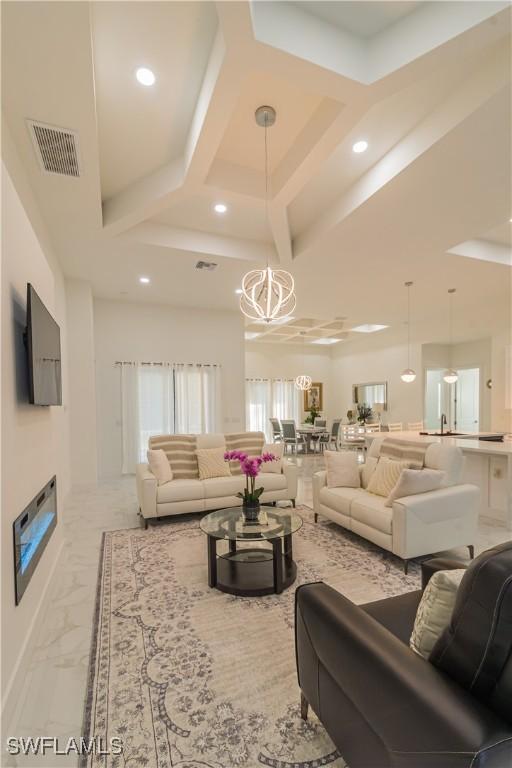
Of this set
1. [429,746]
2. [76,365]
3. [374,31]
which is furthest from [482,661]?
[76,365]

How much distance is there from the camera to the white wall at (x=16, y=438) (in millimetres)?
1686

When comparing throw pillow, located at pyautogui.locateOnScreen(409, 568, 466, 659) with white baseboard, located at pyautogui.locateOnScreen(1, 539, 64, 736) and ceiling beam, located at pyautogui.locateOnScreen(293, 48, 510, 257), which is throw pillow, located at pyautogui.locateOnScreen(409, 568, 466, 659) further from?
ceiling beam, located at pyautogui.locateOnScreen(293, 48, 510, 257)

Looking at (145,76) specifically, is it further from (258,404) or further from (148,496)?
(258,404)

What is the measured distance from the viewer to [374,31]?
7.29ft

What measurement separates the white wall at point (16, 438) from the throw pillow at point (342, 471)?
271cm

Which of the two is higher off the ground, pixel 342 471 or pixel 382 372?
pixel 382 372

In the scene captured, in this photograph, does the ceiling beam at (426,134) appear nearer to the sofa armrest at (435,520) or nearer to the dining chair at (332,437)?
the sofa armrest at (435,520)

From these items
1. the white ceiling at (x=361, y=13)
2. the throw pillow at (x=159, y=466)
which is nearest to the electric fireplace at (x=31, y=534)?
the throw pillow at (x=159, y=466)

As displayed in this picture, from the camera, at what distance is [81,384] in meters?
5.61

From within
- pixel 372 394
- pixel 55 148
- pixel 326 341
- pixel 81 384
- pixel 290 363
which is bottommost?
pixel 372 394

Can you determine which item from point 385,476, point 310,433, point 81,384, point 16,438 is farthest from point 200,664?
point 310,433

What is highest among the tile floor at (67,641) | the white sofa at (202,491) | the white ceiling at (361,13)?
the white ceiling at (361,13)

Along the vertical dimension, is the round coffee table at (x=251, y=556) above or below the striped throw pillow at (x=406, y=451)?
below

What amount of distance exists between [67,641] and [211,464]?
8.09 feet
